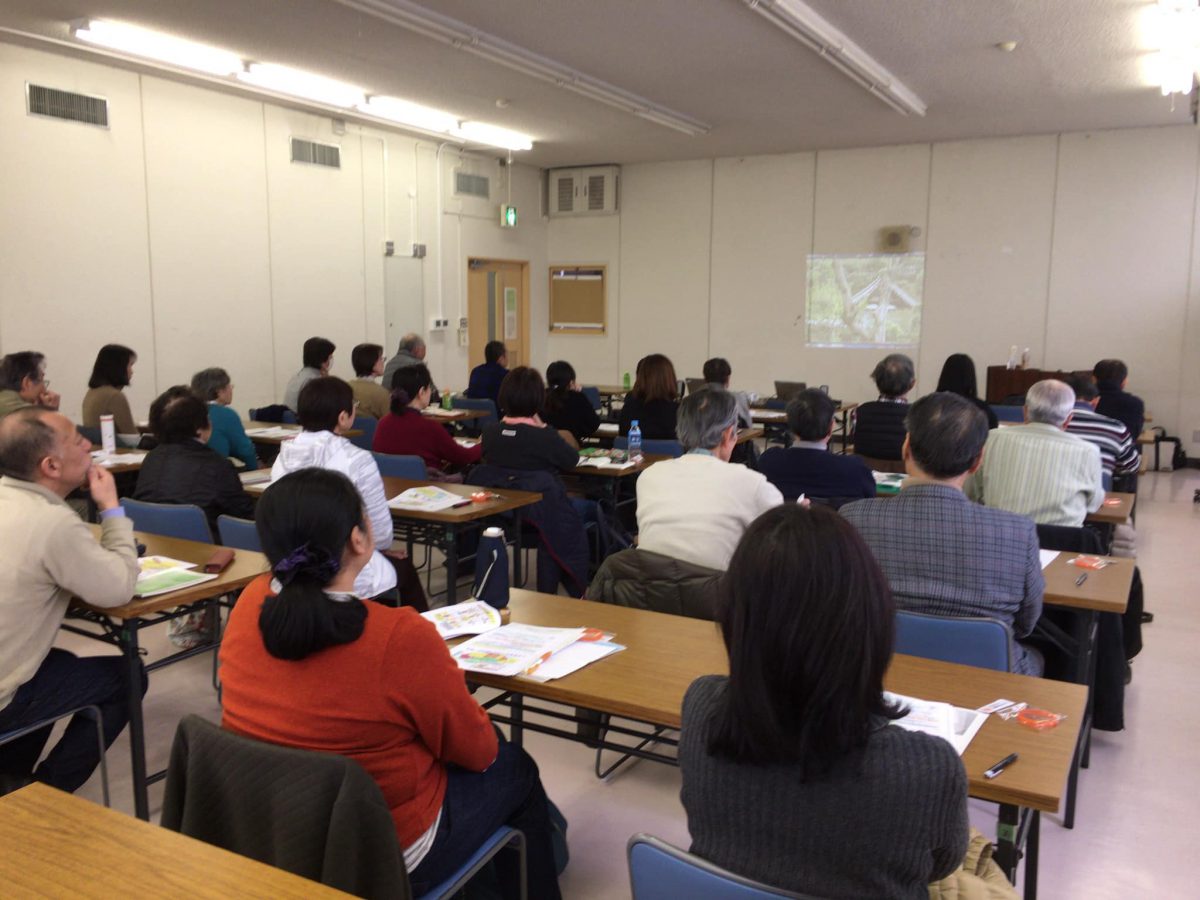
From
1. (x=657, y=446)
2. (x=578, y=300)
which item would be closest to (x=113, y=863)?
(x=657, y=446)

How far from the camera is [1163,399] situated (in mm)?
9414

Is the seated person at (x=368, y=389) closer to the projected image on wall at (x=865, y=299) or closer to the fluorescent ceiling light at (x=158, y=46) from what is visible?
the fluorescent ceiling light at (x=158, y=46)

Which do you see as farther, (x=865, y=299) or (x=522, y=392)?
(x=865, y=299)

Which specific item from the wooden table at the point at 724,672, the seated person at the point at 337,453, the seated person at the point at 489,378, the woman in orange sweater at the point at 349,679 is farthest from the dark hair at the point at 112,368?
the woman in orange sweater at the point at 349,679

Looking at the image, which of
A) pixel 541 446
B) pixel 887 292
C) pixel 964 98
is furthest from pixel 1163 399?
pixel 541 446

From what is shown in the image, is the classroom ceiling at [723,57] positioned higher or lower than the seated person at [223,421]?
higher

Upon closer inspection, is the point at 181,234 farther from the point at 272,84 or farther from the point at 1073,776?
the point at 1073,776

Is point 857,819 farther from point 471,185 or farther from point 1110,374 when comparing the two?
point 471,185

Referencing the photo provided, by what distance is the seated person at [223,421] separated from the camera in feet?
16.5

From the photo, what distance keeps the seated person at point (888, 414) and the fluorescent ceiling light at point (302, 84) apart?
5.04 m

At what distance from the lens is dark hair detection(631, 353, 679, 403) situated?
6.03 metres

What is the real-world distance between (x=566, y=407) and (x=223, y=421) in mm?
2136

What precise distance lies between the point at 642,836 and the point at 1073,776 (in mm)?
2066

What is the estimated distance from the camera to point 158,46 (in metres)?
6.52
